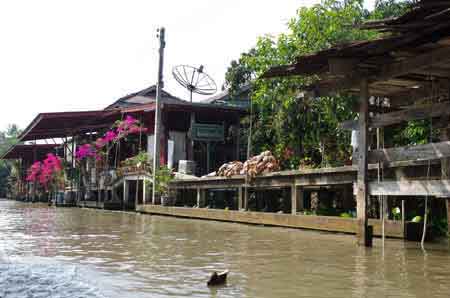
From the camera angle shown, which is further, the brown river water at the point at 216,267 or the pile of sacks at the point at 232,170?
the pile of sacks at the point at 232,170

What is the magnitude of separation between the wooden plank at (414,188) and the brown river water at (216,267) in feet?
3.14

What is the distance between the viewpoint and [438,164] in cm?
1010

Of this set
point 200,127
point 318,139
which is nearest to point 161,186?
point 200,127

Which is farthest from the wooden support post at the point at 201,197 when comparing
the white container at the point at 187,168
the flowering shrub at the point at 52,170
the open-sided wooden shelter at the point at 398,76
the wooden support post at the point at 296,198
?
the flowering shrub at the point at 52,170

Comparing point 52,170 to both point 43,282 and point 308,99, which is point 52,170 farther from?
point 43,282

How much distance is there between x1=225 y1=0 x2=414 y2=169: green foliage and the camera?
1741cm

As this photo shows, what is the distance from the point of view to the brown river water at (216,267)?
18.1ft

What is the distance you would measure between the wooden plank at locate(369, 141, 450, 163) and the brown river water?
1.50 m

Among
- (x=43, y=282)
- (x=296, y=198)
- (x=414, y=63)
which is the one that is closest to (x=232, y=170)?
(x=296, y=198)

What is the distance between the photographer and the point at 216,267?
23.5 ft

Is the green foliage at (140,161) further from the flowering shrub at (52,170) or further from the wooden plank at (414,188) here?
the wooden plank at (414,188)

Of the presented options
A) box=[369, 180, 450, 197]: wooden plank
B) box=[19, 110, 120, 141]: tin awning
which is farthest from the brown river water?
box=[19, 110, 120, 141]: tin awning

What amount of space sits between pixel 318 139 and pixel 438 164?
9.08 meters

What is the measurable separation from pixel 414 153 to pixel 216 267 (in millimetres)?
3594
